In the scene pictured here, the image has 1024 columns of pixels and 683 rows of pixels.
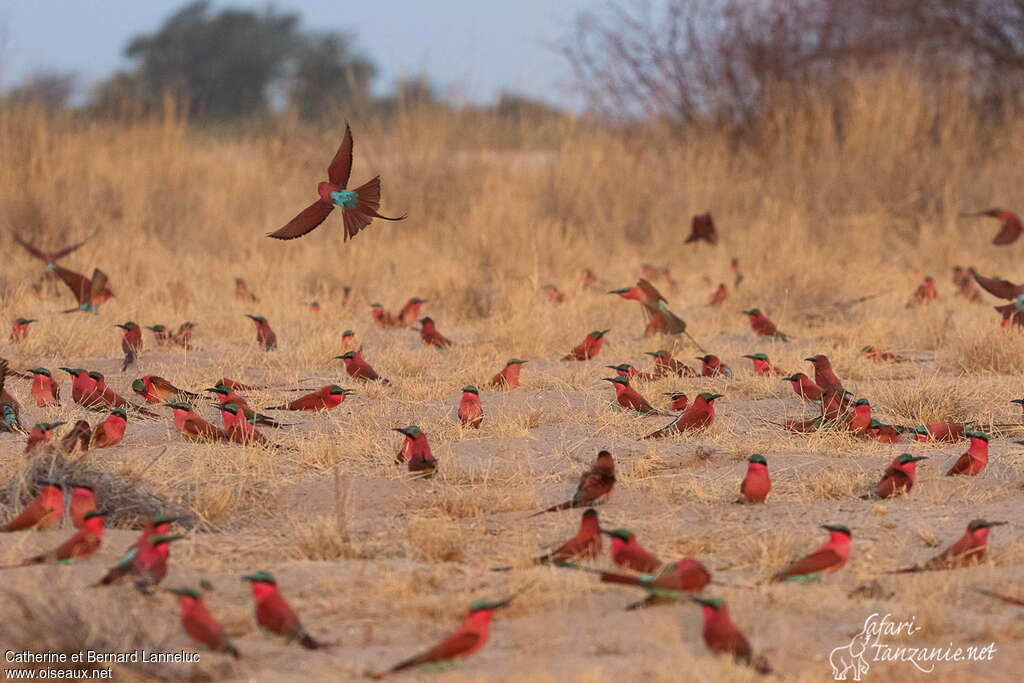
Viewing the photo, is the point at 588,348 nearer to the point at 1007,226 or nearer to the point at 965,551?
the point at 965,551

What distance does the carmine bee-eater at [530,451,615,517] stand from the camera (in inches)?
149

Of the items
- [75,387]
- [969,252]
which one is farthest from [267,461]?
[969,252]

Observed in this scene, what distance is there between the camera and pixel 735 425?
4.89 metres

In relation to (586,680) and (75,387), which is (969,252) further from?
(586,680)

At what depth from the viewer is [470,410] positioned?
15.5 feet

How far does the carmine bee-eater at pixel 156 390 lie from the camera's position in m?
4.96

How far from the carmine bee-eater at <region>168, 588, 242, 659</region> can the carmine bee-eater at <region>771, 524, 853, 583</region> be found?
4.62ft

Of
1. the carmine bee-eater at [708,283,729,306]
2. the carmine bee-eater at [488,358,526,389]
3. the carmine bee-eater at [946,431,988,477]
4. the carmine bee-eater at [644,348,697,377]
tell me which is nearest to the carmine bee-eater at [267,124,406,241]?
the carmine bee-eater at [488,358,526,389]

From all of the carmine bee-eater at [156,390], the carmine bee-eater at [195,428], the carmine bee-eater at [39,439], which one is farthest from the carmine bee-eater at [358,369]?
the carmine bee-eater at [39,439]

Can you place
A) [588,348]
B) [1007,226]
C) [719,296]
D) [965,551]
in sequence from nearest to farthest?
[965,551], [588,348], [1007,226], [719,296]

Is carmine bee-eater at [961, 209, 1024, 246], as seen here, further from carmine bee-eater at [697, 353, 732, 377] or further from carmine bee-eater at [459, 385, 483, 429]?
carmine bee-eater at [459, 385, 483, 429]

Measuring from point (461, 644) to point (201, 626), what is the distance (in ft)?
1.91

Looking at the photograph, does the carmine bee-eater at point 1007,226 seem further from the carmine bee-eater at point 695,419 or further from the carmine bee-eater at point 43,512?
the carmine bee-eater at point 43,512

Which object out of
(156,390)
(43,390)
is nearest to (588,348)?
(156,390)
